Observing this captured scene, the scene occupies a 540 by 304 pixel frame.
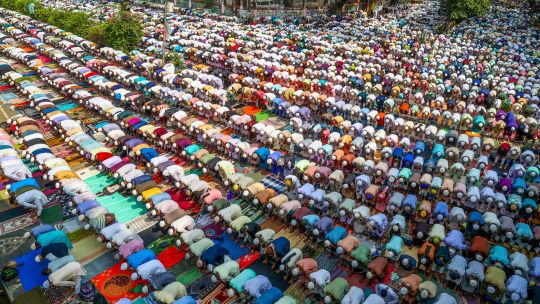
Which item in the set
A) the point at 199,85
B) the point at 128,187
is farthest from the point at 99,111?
the point at 128,187

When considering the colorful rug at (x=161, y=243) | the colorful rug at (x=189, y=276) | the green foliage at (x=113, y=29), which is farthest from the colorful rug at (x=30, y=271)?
the green foliage at (x=113, y=29)

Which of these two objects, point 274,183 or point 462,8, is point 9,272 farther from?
point 462,8

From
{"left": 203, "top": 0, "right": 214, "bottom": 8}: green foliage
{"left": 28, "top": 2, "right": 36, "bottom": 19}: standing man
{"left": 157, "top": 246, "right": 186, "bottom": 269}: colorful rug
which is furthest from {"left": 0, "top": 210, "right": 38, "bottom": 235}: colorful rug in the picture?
{"left": 203, "top": 0, "right": 214, "bottom": 8}: green foliage

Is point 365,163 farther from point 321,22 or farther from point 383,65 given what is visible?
point 321,22

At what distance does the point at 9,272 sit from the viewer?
43.7 ft

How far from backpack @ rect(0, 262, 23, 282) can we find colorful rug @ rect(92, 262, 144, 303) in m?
2.55

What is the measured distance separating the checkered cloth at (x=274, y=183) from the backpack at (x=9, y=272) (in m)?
10.8

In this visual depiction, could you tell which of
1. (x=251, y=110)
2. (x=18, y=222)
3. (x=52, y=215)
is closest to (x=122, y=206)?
(x=52, y=215)

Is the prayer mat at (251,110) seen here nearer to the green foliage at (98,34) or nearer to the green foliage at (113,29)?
the green foliage at (113,29)

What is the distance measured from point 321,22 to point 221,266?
160 feet

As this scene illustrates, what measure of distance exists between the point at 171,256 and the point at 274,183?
6.60m

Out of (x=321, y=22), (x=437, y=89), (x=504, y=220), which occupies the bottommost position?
(x=504, y=220)

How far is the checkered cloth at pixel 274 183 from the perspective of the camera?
1936 cm

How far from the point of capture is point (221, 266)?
44.0 feet
